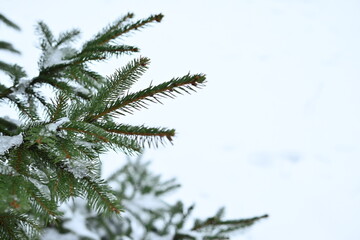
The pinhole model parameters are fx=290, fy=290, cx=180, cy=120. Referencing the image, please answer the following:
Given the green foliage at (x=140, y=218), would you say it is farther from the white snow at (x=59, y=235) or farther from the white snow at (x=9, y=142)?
the white snow at (x=9, y=142)

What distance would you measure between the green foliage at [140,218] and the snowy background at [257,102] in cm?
172

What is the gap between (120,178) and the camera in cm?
317

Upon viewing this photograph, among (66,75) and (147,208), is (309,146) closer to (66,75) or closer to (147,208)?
(147,208)

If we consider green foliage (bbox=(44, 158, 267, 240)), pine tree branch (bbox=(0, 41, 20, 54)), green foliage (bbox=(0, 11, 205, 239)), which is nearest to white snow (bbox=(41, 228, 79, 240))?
green foliage (bbox=(44, 158, 267, 240))

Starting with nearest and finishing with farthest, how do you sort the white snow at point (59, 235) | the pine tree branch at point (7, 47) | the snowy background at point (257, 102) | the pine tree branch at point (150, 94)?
1. the pine tree branch at point (150, 94)
2. the pine tree branch at point (7, 47)
3. the white snow at point (59, 235)
4. the snowy background at point (257, 102)

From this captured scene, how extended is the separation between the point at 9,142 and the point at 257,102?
7.34m

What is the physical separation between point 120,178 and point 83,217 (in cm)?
67

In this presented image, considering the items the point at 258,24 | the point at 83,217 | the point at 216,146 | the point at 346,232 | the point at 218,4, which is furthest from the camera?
the point at 218,4

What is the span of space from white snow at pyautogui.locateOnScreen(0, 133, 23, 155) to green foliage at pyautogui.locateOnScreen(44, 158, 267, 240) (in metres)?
1.53

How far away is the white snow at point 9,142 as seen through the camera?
2.77 feet

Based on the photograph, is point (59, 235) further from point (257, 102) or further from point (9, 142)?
point (257, 102)

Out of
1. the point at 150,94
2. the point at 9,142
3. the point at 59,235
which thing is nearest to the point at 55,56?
the point at 9,142

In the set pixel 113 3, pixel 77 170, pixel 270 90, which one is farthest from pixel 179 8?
pixel 77 170

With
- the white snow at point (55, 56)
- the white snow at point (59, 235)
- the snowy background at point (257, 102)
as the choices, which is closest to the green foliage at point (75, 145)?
the white snow at point (55, 56)
